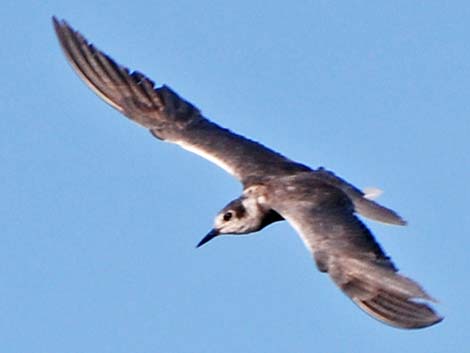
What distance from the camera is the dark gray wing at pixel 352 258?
19.8 metres

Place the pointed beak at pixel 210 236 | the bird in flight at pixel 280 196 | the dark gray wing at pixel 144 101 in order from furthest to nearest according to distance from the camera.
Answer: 1. the dark gray wing at pixel 144 101
2. the pointed beak at pixel 210 236
3. the bird in flight at pixel 280 196

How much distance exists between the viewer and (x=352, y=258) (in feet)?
68.3

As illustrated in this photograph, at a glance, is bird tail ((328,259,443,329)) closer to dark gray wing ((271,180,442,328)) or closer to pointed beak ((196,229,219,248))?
dark gray wing ((271,180,442,328))

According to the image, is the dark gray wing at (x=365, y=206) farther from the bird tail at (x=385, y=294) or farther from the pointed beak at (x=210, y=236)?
the bird tail at (x=385, y=294)

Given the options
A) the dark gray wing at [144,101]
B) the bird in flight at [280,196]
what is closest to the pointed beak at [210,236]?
the bird in flight at [280,196]

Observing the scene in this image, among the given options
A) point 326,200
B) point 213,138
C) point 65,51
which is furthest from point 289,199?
point 65,51

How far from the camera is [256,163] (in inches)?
955

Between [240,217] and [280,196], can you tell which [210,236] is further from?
[280,196]

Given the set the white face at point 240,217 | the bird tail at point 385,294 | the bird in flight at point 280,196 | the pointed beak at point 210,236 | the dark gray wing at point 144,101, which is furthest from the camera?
the dark gray wing at point 144,101

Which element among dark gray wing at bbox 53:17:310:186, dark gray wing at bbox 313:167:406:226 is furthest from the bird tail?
dark gray wing at bbox 53:17:310:186

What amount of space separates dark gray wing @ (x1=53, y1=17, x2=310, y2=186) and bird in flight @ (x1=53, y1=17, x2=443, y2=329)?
0.04 feet

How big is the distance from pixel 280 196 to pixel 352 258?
2.41 m

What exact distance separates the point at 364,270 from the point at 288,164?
3.91 m

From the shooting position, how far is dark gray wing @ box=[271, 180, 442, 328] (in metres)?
19.8
